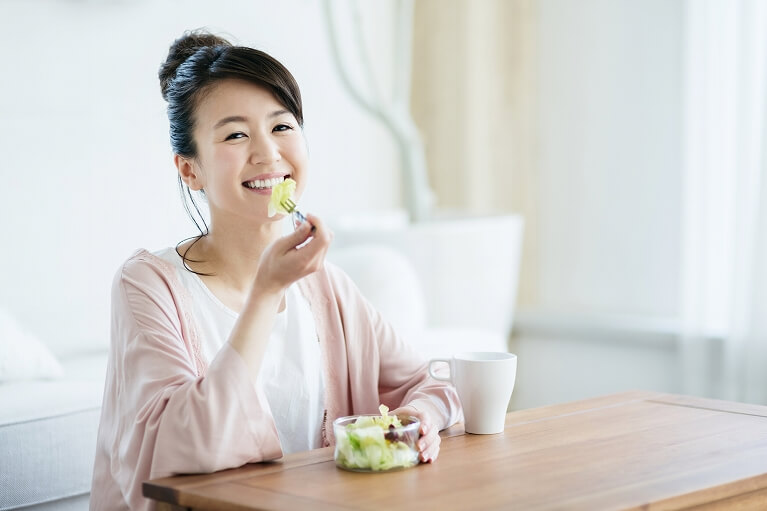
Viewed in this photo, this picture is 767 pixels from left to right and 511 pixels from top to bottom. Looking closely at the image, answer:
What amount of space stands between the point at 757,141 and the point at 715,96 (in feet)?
0.65

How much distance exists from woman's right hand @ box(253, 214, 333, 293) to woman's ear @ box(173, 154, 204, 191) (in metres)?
0.34

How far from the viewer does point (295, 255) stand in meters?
1.13

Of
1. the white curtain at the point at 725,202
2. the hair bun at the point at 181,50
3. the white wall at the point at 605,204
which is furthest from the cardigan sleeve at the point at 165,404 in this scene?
the white wall at the point at 605,204

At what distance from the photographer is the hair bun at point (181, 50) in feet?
4.88

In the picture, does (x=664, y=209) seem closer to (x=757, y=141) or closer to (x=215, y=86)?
(x=757, y=141)

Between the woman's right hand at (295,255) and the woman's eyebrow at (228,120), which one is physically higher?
the woman's eyebrow at (228,120)

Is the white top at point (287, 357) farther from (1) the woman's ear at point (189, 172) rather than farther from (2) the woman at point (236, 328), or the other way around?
(1) the woman's ear at point (189, 172)

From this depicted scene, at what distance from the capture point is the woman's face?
4.46 ft

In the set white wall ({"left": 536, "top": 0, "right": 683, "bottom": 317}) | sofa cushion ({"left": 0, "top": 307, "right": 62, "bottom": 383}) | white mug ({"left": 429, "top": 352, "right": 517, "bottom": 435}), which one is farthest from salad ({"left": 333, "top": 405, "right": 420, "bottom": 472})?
white wall ({"left": 536, "top": 0, "right": 683, "bottom": 317})

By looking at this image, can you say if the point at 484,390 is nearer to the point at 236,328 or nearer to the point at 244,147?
the point at 236,328

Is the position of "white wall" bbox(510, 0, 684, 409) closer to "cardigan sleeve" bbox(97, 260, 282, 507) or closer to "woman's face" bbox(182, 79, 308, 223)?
"woman's face" bbox(182, 79, 308, 223)

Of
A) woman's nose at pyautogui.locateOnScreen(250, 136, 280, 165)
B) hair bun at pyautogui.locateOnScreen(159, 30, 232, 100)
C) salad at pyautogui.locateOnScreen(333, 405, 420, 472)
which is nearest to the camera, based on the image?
salad at pyautogui.locateOnScreen(333, 405, 420, 472)

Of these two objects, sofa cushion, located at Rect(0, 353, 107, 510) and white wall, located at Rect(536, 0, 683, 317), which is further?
white wall, located at Rect(536, 0, 683, 317)

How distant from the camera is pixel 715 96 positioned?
9.85 ft
